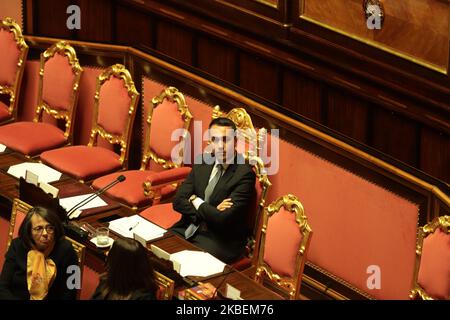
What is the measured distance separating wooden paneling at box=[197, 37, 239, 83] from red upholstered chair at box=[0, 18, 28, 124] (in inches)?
48.3

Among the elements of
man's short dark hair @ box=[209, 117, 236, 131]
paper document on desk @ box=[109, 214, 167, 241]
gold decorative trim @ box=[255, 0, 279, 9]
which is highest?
gold decorative trim @ box=[255, 0, 279, 9]

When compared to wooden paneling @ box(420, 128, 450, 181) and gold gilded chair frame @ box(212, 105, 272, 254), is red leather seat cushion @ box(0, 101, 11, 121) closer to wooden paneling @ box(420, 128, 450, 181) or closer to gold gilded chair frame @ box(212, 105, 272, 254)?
gold gilded chair frame @ box(212, 105, 272, 254)

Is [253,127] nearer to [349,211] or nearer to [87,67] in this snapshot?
[349,211]

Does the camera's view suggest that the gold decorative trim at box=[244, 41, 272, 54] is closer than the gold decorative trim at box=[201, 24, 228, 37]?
Yes

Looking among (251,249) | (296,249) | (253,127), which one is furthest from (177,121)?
(296,249)

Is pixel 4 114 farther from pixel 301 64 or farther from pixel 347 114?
pixel 347 114

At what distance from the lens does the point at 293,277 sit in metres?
5.10

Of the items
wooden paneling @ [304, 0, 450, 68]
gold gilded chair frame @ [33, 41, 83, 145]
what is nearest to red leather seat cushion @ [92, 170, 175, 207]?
gold gilded chair frame @ [33, 41, 83, 145]

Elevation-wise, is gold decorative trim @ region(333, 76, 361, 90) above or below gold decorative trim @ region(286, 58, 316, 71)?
below

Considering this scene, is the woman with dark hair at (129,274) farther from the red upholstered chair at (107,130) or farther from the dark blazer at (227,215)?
the red upholstered chair at (107,130)

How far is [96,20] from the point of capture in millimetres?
7141

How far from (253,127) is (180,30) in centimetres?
106

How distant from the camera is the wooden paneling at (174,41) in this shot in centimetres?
661

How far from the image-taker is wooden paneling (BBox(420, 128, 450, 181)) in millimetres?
5195
